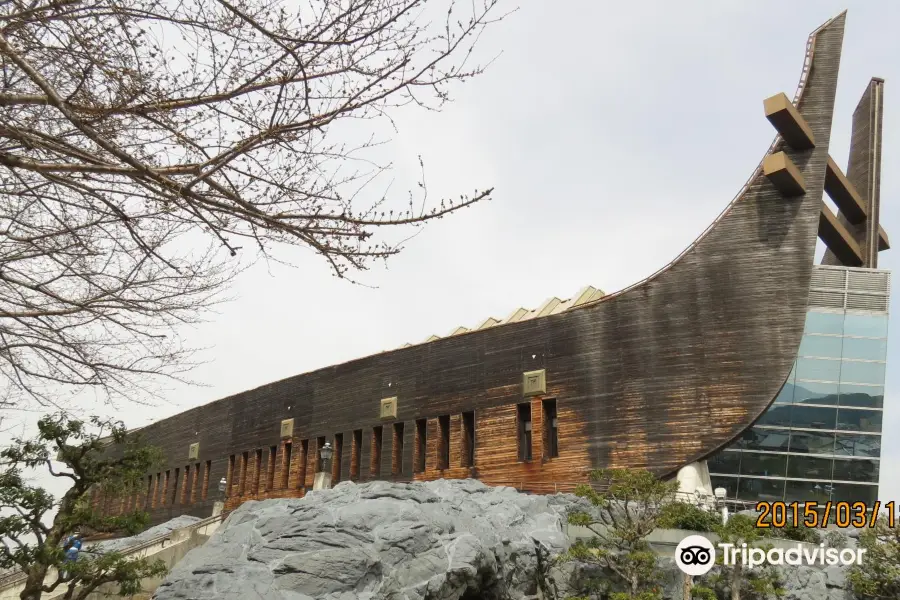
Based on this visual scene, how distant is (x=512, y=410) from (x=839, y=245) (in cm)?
828

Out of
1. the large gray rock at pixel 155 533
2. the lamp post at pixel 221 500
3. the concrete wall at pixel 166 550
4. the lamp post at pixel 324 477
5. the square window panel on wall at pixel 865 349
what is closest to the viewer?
the square window panel on wall at pixel 865 349

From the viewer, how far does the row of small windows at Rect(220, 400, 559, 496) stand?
16.4m

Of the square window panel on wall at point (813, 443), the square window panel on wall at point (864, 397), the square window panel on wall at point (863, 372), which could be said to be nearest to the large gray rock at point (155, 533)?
the square window panel on wall at point (813, 443)

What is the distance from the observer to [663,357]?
1505 cm

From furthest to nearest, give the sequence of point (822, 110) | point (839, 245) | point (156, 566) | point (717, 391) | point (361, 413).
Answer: point (361, 413) → point (839, 245) → point (822, 110) → point (717, 391) → point (156, 566)

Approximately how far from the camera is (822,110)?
52.5 feet

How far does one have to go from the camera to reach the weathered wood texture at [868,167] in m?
18.7

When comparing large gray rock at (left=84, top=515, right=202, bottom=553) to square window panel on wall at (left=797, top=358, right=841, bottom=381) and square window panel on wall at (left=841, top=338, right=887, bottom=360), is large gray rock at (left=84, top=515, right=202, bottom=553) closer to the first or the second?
square window panel on wall at (left=797, top=358, right=841, bottom=381)

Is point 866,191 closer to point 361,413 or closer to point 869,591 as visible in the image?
point 869,591

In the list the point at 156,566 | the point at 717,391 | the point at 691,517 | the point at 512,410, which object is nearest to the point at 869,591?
the point at 691,517

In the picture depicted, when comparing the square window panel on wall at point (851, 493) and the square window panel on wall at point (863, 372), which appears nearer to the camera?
the square window panel on wall at point (851, 493)

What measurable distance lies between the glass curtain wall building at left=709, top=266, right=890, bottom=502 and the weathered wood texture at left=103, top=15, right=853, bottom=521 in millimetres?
1787
